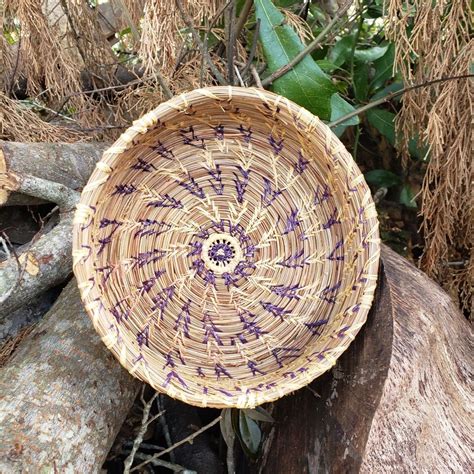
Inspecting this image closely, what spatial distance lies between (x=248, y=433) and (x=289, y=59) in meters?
0.85

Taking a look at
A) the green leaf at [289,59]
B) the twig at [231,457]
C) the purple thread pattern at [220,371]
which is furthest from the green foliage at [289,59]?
the twig at [231,457]

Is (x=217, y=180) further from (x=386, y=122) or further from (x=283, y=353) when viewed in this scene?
(x=386, y=122)

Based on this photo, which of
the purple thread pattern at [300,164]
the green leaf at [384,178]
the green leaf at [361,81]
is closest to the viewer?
the purple thread pattern at [300,164]

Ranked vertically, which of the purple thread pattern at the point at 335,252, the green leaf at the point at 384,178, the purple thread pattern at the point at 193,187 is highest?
the purple thread pattern at the point at 193,187

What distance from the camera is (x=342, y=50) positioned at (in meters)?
1.56

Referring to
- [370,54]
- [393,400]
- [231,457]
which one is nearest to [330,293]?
[393,400]

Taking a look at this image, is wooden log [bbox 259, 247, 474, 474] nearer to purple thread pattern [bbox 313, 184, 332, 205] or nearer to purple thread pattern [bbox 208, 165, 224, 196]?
purple thread pattern [bbox 313, 184, 332, 205]

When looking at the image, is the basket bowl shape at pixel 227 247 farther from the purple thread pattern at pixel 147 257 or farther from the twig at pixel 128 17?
the twig at pixel 128 17

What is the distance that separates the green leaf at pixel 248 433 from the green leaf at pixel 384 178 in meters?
0.93

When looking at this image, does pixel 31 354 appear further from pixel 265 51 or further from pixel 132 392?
pixel 265 51

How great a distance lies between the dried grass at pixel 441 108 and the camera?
43.0 inches

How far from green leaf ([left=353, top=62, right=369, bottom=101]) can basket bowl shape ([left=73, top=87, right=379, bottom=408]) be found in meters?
0.54

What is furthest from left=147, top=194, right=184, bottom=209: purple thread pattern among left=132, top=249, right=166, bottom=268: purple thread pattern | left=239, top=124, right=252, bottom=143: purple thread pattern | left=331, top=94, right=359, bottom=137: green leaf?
left=331, top=94, right=359, bottom=137: green leaf

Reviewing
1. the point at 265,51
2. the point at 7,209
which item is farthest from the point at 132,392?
the point at 265,51
